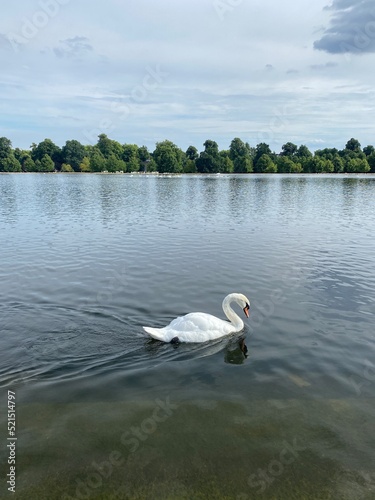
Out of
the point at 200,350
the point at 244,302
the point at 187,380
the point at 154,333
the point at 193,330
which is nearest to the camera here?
the point at 187,380

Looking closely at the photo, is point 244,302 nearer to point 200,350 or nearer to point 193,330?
point 193,330

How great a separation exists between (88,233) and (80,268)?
990 centimetres

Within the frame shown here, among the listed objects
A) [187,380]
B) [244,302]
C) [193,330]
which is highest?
[244,302]

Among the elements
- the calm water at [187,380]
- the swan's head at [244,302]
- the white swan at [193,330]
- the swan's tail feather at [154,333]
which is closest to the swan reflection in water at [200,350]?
the calm water at [187,380]

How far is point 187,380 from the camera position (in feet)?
33.7

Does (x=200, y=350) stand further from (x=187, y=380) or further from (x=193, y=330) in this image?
(x=187, y=380)

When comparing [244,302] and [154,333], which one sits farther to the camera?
[244,302]

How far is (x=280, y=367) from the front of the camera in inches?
431

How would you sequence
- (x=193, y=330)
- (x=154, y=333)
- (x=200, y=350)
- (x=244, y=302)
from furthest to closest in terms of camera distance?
1. (x=244, y=302)
2. (x=193, y=330)
3. (x=200, y=350)
4. (x=154, y=333)

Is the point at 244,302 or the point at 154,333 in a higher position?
the point at 244,302

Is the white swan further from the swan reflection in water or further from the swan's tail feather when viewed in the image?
the swan reflection in water

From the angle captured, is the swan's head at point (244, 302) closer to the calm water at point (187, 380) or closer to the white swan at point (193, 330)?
the calm water at point (187, 380)

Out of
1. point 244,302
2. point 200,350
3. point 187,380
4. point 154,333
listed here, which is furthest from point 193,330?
point 244,302

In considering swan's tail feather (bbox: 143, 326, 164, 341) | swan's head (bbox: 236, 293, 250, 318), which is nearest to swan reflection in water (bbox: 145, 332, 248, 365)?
swan's tail feather (bbox: 143, 326, 164, 341)
